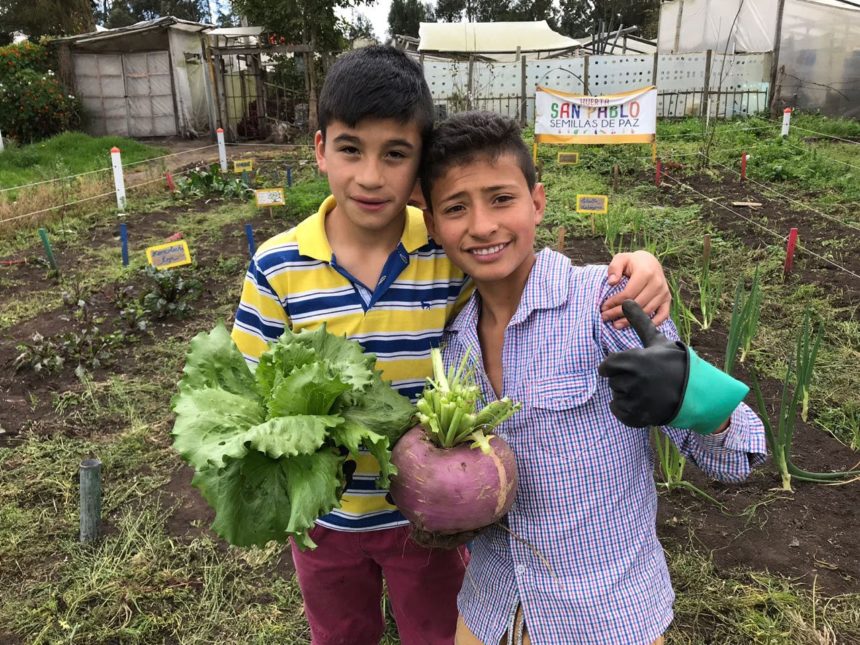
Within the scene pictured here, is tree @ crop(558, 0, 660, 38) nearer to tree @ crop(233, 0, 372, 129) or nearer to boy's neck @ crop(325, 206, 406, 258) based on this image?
tree @ crop(233, 0, 372, 129)

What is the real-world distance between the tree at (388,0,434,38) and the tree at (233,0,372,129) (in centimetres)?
3133

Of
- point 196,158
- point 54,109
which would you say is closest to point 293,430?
point 196,158

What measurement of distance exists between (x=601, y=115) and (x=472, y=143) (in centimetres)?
894

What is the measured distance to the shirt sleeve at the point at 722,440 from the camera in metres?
1.27

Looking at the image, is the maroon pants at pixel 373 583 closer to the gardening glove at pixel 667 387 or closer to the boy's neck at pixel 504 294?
the boy's neck at pixel 504 294

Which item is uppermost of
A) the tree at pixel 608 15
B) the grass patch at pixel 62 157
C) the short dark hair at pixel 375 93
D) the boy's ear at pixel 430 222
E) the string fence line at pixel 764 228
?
the tree at pixel 608 15

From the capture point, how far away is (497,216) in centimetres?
143

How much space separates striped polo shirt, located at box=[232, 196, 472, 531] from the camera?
1.64 meters

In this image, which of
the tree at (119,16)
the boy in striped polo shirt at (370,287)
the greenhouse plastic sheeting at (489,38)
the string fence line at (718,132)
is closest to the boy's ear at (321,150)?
the boy in striped polo shirt at (370,287)

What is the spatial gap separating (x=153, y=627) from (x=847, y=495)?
302 centimetres

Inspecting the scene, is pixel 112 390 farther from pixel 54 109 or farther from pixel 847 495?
pixel 54 109

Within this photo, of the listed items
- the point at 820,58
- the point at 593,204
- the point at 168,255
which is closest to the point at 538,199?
the point at 168,255

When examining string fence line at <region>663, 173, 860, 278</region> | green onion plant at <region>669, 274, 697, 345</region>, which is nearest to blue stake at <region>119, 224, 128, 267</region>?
green onion plant at <region>669, 274, 697, 345</region>

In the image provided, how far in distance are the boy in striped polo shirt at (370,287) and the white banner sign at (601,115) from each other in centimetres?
858
